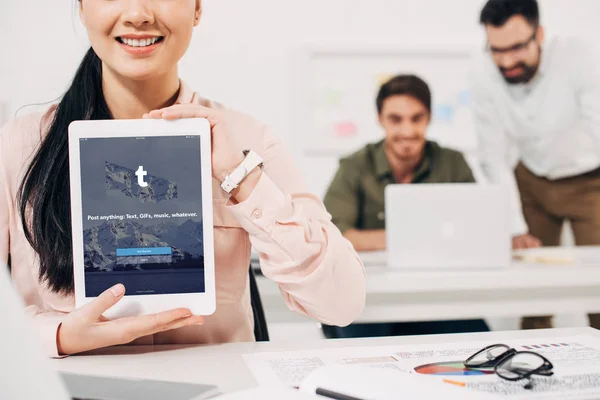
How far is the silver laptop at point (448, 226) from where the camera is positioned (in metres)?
2.27

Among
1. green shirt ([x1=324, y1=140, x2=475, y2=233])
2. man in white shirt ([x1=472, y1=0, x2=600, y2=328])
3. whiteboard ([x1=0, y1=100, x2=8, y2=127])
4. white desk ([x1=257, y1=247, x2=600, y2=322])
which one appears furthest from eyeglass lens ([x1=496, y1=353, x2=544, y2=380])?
whiteboard ([x1=0, y1=100, x2=8, y2=127])

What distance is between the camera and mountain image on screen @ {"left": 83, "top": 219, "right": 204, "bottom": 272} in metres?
1.11

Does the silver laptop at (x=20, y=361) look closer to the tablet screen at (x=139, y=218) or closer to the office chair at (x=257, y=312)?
the tablet screen at (x=139, y=218)

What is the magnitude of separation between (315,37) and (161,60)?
280 cm

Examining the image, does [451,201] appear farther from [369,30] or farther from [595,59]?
[595,59]

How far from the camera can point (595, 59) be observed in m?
4.15

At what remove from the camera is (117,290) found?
3.51ft

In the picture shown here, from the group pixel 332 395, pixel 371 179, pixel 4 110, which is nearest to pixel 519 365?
pixel 332 395

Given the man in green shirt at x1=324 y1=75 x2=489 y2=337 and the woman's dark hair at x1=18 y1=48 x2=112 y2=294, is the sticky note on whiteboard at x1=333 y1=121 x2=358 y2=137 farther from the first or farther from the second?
the woman's dark hair at x1=18 y1=48 x2=112 y2=294

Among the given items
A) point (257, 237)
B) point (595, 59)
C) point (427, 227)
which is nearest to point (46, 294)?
point (257, 237)

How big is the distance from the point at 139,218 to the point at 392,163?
9.79ft

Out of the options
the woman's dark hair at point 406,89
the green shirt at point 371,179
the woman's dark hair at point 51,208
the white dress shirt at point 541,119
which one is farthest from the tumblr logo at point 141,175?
the white dress shirt at point 541,119

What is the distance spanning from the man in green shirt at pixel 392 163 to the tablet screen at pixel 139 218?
2686 millimetres

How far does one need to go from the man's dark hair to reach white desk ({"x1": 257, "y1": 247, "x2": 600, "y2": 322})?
2.10m
